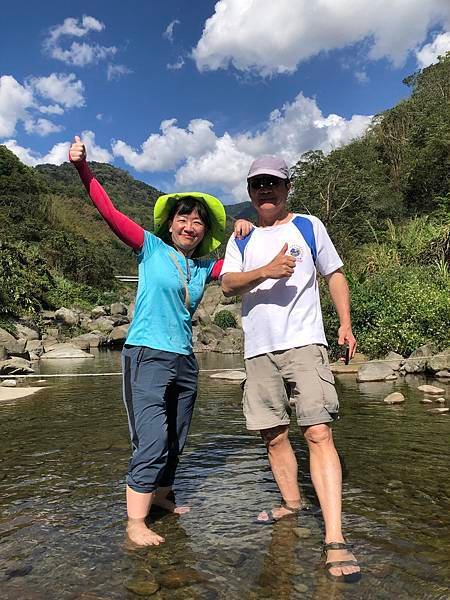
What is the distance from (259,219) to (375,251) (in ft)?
44.2

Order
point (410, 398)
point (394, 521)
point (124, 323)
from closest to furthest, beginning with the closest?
point (394, 521) → point (410, 398) → point (124, 323)

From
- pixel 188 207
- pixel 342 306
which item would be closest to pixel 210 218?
pixel 188 207

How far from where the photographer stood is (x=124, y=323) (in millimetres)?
26203

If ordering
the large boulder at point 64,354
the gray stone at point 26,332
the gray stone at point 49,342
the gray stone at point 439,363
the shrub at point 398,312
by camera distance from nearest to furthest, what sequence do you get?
the gray stone at point 439,363 < the shrub at point 398,312 < the large boulder at point 64,354 < the gray stone at point 49,342 < the gray stone at point 26,332

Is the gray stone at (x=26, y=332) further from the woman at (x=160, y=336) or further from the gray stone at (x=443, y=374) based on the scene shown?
the woman at (x=160, y=336)

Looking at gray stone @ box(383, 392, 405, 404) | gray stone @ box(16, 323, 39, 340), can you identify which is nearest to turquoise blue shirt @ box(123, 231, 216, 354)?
gray stone @ box(383, 392, 405, 404)

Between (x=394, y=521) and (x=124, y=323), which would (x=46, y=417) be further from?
(x=124, y=323)

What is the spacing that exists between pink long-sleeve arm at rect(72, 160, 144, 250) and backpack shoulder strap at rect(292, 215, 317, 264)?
885mm

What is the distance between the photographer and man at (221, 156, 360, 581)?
2.55 m

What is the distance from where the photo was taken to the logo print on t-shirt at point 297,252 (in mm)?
2736

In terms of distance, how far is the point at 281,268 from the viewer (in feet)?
8.16

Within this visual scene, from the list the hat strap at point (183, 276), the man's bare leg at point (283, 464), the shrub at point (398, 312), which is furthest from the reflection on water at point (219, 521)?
the shrub at point (398, 312)

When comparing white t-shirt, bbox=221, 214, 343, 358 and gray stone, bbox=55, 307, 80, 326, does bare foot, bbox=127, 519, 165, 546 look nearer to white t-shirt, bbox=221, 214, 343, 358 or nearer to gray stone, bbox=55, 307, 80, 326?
white t-shirt, bbox=221, 214, 343, 358

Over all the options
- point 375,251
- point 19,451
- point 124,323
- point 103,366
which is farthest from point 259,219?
point 124,323
